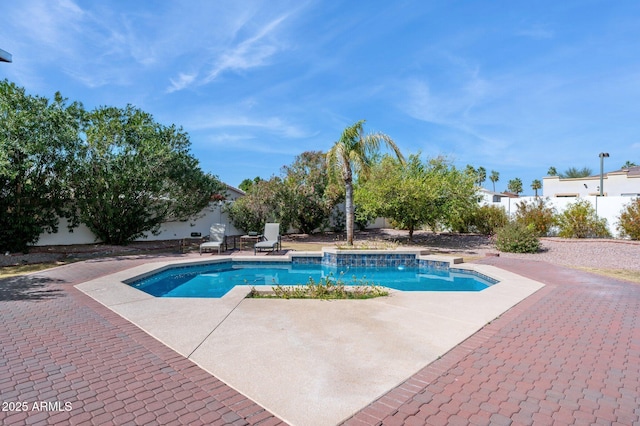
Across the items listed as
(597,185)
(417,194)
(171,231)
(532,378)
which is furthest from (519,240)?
(597,185)

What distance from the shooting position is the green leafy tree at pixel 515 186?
5741 cm

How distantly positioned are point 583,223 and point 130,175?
20.1 meters

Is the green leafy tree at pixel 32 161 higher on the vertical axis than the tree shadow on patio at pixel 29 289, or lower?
higher

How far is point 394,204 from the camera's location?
1633 cm

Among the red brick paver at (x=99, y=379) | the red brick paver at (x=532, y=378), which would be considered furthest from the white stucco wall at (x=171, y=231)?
the red brick paver at (x=532, y=378)

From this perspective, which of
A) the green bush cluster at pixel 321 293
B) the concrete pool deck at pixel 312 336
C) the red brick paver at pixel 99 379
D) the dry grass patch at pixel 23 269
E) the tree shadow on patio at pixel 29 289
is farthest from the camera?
the dry grass patch at pixel 23 269

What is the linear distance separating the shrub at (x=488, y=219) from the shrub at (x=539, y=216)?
47.0 inches

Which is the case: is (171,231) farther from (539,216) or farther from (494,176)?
(494,176)

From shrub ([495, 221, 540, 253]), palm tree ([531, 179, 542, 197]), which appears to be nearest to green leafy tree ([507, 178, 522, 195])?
palm tree ([531, 179, 542, 197])

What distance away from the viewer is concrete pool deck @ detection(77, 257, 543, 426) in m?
3.09

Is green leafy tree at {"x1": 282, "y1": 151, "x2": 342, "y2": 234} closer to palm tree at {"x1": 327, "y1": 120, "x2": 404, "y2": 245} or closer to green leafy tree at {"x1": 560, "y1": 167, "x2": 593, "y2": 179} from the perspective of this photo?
palm tree at {"x1": 327, "y1": 120, "x2": 404, "y2": 245}

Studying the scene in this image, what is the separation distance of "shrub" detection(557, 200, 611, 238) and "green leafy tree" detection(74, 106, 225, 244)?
17193 mm

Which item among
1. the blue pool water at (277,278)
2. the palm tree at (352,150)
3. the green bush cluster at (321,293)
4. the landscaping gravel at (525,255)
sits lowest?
the blue pool water at (277,278)

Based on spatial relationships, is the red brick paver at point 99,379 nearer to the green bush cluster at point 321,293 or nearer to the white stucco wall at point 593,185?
the green bush cluster at point 321,293
